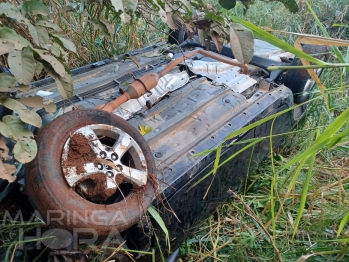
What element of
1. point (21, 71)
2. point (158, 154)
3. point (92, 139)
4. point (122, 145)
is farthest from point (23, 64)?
point (158, 154)

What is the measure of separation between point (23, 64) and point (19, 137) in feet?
0.79

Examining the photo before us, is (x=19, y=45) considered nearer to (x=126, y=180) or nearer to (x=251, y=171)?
(x=126, y=180)

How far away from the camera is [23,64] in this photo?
1.24 meters

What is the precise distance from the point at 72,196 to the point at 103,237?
0.21m

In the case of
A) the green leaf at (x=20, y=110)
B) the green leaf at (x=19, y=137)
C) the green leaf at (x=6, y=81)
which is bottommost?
the green leaf at (x=19, y=137)

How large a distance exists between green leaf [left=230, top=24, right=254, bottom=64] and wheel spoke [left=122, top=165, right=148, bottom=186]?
64 centimetres

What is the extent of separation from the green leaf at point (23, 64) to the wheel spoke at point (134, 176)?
568 mm

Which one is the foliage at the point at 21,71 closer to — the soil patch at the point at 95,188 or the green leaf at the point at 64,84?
the green leaf at the point at 64,84

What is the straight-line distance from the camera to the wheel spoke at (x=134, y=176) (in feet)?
5.25

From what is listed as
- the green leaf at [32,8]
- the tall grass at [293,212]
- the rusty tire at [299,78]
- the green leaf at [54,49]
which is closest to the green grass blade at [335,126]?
the tall grass at [293,212]

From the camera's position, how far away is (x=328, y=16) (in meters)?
4.91

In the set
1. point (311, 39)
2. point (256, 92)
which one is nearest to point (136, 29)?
point (256, 92)

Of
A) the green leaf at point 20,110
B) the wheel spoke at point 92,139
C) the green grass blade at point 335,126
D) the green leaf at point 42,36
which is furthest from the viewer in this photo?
the wheel spoke at point 92,139

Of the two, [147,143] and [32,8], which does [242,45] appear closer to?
[147,143]
